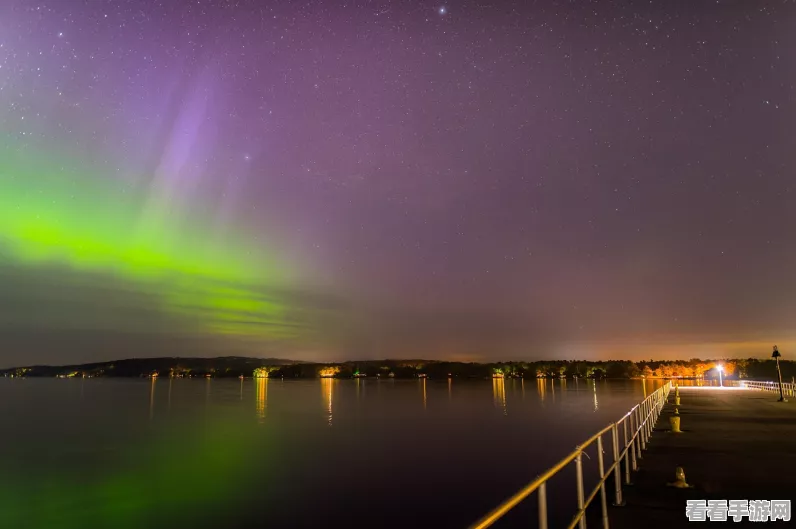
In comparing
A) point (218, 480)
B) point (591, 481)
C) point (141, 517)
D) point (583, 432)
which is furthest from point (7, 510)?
point (583, 432)

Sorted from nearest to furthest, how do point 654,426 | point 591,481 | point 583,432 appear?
point 654,426 → point 591,481 → point 583,432

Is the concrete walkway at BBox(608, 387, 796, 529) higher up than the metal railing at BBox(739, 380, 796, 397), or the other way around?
the concrete walkway at BBox(608, 387, 796, 529)

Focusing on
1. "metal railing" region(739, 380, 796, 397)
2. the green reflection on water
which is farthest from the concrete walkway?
"metal railing" region(739, 380, 796, 397)

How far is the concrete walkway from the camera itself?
9617 millimetres

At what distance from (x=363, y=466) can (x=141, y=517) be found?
57.0 ft

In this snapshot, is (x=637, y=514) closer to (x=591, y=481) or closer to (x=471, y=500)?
(x=471, y=500)

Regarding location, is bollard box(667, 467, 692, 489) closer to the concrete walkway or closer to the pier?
the pier

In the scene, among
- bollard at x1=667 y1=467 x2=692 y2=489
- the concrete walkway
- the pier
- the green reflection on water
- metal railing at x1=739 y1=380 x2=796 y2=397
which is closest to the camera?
the pier

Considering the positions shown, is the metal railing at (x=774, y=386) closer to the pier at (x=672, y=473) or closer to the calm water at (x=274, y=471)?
the calm water at (x=274, y=471)

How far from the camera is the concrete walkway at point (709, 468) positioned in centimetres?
962

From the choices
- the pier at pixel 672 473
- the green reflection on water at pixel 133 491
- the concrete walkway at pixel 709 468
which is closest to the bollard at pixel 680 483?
the pier at pixel 672 473

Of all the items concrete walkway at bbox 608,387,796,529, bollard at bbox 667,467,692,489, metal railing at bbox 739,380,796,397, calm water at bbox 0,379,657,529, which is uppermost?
bollard at bbox 667,467,692,489

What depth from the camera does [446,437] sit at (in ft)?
194

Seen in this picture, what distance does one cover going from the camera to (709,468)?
516 inches
